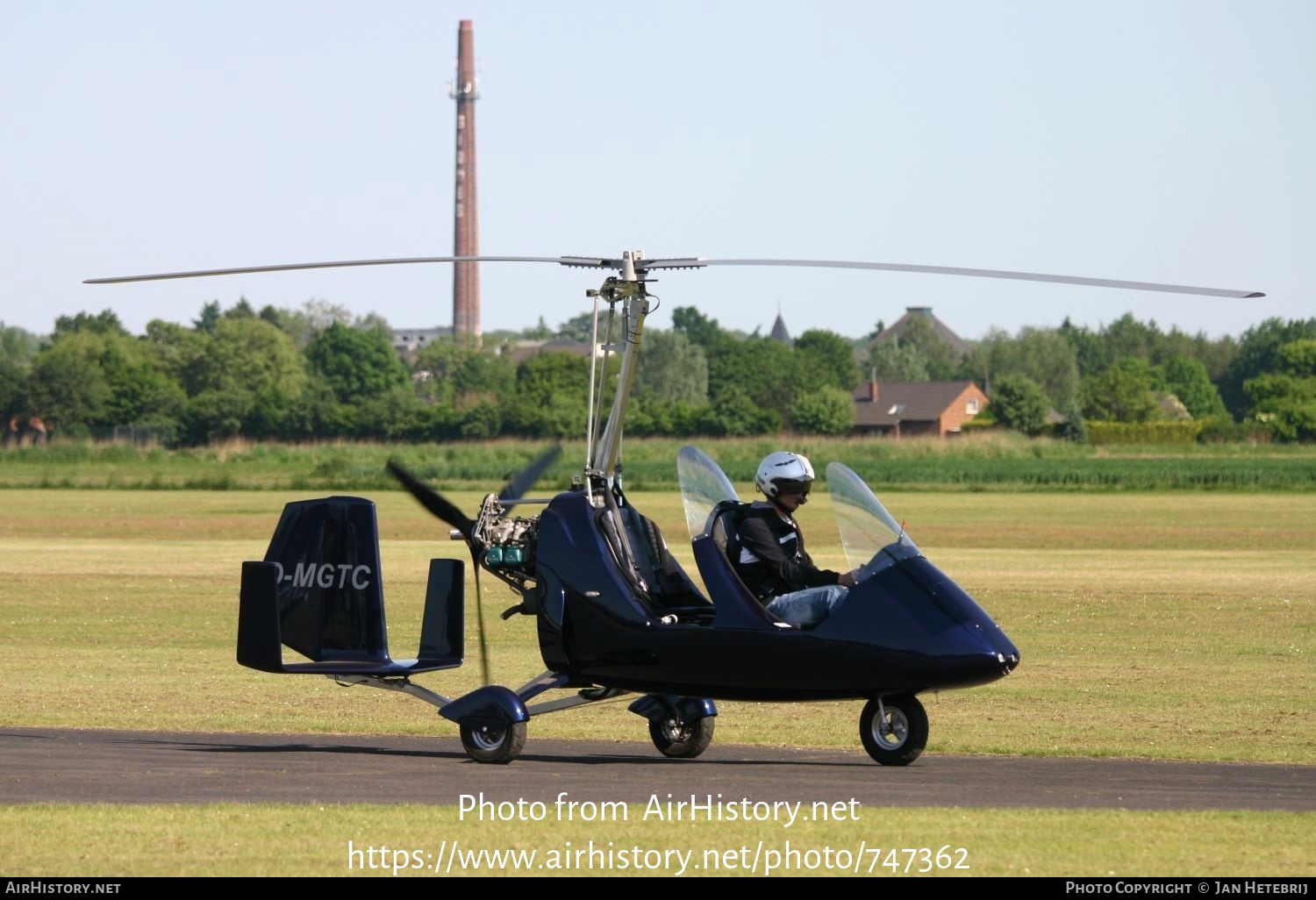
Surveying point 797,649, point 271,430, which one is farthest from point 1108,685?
point 271,430

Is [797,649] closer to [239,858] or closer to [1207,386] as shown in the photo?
[239,858]

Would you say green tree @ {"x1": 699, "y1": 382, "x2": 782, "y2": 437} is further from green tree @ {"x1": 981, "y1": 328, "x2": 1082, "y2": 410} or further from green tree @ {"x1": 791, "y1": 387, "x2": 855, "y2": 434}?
→ green tree @ {"x1": 981, "y1": 328, "x2": 1082, "y2": 410}

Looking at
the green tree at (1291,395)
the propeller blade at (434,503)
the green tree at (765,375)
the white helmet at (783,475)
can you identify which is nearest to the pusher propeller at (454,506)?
the propeller blade at (434,503)

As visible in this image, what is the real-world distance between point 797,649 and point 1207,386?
164 metres

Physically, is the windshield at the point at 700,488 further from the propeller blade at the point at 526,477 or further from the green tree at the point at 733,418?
the green tree at the point at 733,418

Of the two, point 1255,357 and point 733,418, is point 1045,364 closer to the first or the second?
point 1255,357

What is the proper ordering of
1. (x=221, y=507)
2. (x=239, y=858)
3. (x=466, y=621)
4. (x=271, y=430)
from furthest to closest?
(x=271, y=430), (x=221, y=507), (x=466, y=621), (x=239, y=858)

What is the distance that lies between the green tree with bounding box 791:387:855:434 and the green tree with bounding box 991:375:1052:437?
40.6ft

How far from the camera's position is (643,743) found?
1295cm

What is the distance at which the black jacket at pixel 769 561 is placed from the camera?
36.5 ft

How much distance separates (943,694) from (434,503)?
6.63 m

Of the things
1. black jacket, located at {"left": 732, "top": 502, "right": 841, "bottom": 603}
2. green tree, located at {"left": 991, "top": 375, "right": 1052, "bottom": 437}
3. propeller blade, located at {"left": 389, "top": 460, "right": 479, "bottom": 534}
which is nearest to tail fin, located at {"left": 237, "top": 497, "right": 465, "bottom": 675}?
propeller blade, located at {"left": 389, "top": 460, "right": 479, "bottom": 534}

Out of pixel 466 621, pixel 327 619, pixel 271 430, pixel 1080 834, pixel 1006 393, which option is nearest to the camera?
pixel 1080 834

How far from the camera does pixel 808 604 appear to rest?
431 inches
